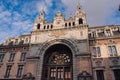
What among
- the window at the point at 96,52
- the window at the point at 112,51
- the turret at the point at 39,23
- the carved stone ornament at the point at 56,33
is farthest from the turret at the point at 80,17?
the turret at the point at 39,23

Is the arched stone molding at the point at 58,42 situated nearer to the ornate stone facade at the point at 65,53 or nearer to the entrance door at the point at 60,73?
the ornate stone facade at the point at 65,53

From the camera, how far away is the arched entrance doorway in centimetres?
3161

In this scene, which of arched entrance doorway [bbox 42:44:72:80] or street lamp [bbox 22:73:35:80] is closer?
street lamp [bbox 22:73:35:80]

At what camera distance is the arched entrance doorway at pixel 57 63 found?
104 feet

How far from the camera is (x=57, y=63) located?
109 feet

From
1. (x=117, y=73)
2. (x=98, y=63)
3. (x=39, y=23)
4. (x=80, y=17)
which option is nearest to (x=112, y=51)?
(x=98, y=63)

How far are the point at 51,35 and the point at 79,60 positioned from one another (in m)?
9.32

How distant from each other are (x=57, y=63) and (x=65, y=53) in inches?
119

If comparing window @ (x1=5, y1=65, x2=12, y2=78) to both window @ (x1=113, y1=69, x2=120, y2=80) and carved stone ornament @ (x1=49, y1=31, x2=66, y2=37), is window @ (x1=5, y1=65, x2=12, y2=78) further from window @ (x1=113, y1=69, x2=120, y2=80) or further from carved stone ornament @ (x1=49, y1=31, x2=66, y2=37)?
window @ (x1=113, y1=69, x2=120, y2=80)

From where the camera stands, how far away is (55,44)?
33.2 m

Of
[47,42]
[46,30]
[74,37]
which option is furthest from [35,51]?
[74,37]

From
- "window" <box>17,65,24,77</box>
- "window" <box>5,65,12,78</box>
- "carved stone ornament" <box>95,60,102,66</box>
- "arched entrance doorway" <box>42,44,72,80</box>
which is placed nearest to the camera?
"carved stone ornament" <box>95,60,102,66</box>

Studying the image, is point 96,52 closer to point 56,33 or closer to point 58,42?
point 58,42

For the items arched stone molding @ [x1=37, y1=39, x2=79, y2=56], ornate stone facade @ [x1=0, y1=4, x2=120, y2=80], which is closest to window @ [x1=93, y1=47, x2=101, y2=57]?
ornate stone facade @ [x1=0, y1=4, x2=120, y2=80]
